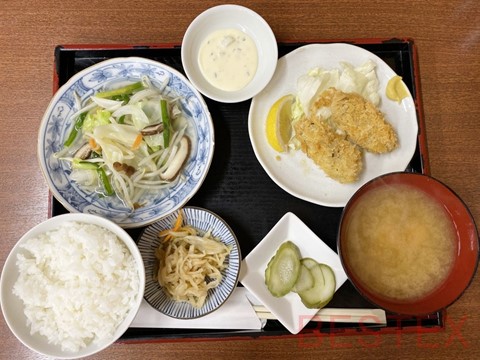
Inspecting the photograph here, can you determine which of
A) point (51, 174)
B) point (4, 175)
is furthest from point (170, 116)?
point (4, 175)

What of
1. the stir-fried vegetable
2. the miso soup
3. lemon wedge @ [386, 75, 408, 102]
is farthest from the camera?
lemon wedge @ [386, 75, 408, 102]

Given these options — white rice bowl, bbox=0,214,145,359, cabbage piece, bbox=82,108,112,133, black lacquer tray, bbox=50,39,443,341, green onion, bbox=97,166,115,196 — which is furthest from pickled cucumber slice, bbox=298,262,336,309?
cabbage piece, bbox=82,108,112,133

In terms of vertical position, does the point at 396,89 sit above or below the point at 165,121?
above

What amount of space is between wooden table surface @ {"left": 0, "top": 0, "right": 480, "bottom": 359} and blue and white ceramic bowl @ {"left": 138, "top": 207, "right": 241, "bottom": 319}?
0.59m

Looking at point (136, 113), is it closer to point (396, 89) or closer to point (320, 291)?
point (320, 291)

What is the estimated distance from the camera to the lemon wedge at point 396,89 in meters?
2.10

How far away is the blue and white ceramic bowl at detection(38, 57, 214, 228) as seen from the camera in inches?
75.2

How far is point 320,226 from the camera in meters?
2.03

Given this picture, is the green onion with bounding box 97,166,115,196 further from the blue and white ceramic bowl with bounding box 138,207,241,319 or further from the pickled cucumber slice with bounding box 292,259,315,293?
the pickled cucumber slice with bounding box 292,259,315,293

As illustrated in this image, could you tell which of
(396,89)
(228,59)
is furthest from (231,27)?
(396,89)

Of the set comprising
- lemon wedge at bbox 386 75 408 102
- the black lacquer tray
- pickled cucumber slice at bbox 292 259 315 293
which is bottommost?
pickled cucumber slice at bbox 292 259 315 293

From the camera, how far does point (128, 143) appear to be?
6.63 feet

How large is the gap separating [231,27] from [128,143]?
Result: 80cm

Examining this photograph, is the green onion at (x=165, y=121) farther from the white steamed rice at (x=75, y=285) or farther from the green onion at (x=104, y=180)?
the white steamed rice at (x=75, y=285)
